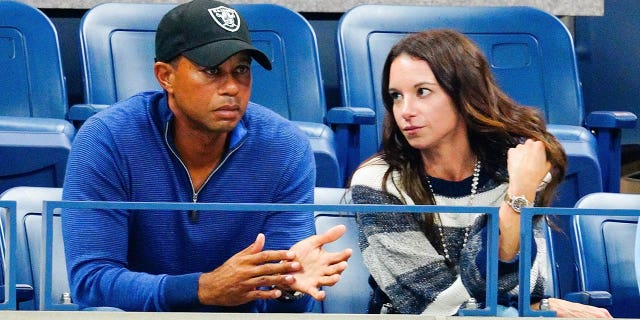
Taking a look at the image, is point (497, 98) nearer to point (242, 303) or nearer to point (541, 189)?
point (541, 189)

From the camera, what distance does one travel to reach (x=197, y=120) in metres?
1.17

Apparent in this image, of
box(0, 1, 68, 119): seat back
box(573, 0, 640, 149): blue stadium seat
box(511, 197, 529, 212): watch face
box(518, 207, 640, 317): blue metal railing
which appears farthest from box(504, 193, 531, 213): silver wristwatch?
box(573, 0, 640, 149): blue stadium seat

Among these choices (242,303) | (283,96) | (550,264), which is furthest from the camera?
(283,96)

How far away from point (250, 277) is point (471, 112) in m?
0.37

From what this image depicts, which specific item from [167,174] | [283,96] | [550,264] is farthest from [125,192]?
[283,96]

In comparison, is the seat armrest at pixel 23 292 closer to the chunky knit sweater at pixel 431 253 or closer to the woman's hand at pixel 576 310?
the chunky knit sweater at pixel 431 253

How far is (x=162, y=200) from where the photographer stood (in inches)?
45.6

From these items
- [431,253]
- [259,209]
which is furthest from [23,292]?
[431,253]

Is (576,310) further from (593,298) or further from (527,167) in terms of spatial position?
(527,167)

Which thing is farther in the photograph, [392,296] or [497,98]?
[497,98]

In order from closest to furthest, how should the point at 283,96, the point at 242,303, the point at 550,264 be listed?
the point at 242,303 → the point at 550,264 → the point at 283,96

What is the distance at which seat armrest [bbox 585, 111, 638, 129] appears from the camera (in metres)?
1.69

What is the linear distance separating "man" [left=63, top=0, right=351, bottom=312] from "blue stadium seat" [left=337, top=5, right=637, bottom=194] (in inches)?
18.2

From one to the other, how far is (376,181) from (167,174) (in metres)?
0.20
